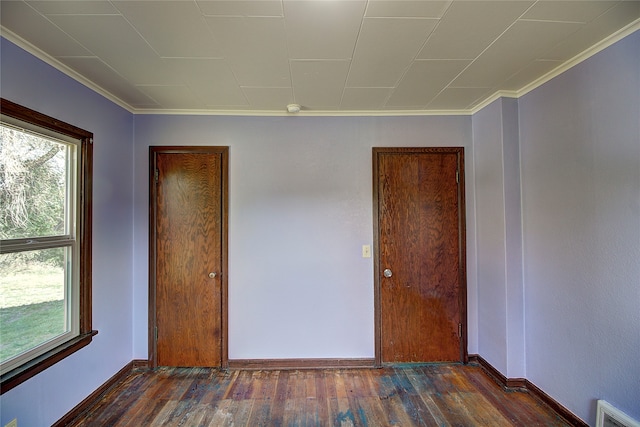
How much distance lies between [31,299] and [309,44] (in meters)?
2.27

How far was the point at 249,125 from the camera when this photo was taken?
267 centimetres

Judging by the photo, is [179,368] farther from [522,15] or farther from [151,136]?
[522,15]

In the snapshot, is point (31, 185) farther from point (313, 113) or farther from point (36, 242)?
point (313, 113)

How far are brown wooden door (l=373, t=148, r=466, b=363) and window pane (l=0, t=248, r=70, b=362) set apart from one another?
2.43 m

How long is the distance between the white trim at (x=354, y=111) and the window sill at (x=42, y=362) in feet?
5.97

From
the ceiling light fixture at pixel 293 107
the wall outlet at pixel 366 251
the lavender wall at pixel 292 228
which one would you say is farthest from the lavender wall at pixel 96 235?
the wall outlet at pixel 366 251

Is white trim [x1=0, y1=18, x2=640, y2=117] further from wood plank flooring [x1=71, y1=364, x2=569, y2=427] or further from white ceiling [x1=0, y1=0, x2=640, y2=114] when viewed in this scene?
wood plank flooring [x1=71, y1=364, x2=569, y2=427]

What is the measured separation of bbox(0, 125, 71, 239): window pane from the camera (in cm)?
157

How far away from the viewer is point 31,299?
1718 millimetres

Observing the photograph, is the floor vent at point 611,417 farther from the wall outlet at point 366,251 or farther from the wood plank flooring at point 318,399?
the wall outlet at point 366,251

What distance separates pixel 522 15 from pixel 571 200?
1.21 m

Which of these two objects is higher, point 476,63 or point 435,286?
point 476,63

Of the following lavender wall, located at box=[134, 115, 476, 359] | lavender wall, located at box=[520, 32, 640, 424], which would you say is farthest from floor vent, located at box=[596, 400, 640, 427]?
lavender wall, located at box=[134, 115, 476, 359]

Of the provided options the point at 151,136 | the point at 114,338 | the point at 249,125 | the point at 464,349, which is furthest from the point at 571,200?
the point at 114,338
